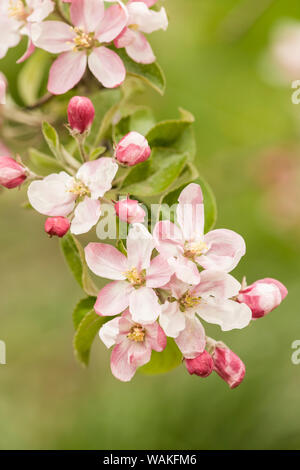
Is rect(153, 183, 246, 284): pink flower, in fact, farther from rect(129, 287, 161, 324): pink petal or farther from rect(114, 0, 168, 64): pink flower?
rect(114, 0, 168, 64): pink flower

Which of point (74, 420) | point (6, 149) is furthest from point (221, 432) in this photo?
point (6, 149)

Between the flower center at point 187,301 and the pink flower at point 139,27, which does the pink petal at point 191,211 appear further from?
the pink flower at point 139,27

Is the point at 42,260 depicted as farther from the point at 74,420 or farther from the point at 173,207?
the point at 173,207

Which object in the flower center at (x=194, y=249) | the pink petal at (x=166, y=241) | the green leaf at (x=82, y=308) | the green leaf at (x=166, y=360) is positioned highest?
the pink petal at (x=166, y=241)

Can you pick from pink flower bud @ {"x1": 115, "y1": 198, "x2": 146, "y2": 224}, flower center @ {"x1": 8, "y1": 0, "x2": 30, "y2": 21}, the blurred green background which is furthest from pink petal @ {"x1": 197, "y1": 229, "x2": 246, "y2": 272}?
the blurred green background

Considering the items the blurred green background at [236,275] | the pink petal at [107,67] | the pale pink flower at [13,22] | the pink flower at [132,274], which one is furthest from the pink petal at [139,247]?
the blurred green background at [236,275]

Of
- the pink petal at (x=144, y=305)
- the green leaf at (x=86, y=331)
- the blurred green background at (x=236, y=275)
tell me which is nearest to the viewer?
the pink petal at (x=144, y=305)
